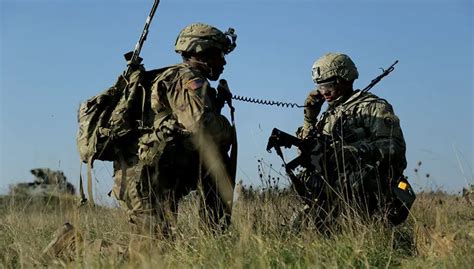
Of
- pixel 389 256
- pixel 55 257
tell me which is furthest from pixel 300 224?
pixel 55 257

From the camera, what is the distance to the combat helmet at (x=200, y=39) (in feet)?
20.2

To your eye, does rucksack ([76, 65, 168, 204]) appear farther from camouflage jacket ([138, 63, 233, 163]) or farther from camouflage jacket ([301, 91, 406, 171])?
camouflage jacket ([301, 91, 406, 171])

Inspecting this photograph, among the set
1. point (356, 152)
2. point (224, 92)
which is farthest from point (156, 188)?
point (356, 152)

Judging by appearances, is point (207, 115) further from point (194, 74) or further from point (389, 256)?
point (389, 256)

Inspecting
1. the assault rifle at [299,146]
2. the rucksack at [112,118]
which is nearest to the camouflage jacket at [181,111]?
the rucksack at [112,118]

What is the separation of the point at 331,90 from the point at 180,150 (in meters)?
2.26

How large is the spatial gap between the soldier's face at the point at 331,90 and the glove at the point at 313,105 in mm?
138

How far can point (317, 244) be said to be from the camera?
513 centimetres

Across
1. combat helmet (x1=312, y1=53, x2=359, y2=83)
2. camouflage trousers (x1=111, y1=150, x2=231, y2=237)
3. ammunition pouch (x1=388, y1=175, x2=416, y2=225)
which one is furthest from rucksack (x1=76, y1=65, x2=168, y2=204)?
ammunition pouch (x1=388, y1=175, x2=416, y2=225)

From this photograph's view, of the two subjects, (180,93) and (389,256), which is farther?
(180,93)

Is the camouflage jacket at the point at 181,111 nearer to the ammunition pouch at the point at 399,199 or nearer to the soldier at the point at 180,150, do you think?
the soldier at the point at 180,150

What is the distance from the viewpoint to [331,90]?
24.1 ft

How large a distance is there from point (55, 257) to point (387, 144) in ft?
10.8

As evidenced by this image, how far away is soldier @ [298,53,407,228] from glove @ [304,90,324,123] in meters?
0.29
